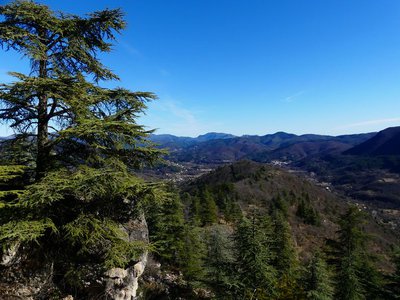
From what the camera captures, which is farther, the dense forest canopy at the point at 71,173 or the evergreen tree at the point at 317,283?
the evergreen tree at the point at 317,283

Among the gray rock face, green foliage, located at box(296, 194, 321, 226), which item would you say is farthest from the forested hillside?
green foliage, located at box(296, 194, 321, 226)

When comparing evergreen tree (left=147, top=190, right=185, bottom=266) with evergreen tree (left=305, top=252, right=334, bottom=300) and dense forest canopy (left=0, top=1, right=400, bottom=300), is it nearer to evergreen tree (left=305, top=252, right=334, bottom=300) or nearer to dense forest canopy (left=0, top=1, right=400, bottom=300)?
evergreen tree (left=305, top=252, right=334, bottom=300)

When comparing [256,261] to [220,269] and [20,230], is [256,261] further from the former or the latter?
[20,230]

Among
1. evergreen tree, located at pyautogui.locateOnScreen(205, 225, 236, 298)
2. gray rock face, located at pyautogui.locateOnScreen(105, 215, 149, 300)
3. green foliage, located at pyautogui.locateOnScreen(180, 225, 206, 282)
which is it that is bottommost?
green foliage, located at pyautogui.locateOnScreen(180, 225, 206, 282)

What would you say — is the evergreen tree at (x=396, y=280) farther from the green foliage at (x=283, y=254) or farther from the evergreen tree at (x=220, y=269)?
the evergreen tree at (x=220, y=269)

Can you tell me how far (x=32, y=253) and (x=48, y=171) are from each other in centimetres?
237

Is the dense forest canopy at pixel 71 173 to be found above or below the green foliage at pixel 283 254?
above

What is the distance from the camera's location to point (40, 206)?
8.12m

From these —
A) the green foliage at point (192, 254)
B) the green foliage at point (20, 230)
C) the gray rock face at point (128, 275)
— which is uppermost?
the green foliage at point (20, 230)

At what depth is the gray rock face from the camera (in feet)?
33.7

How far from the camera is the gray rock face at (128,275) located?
10.3 metres

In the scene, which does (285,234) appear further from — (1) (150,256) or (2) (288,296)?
(1) (150,256)

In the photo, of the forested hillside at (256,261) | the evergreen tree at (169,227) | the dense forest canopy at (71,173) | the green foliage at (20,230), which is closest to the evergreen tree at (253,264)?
the forested hillside at (256,261)

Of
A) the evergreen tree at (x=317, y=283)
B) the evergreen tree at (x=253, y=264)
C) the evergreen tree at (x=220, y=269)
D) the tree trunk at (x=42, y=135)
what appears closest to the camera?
the tree trunk at (x=42, y=135)
